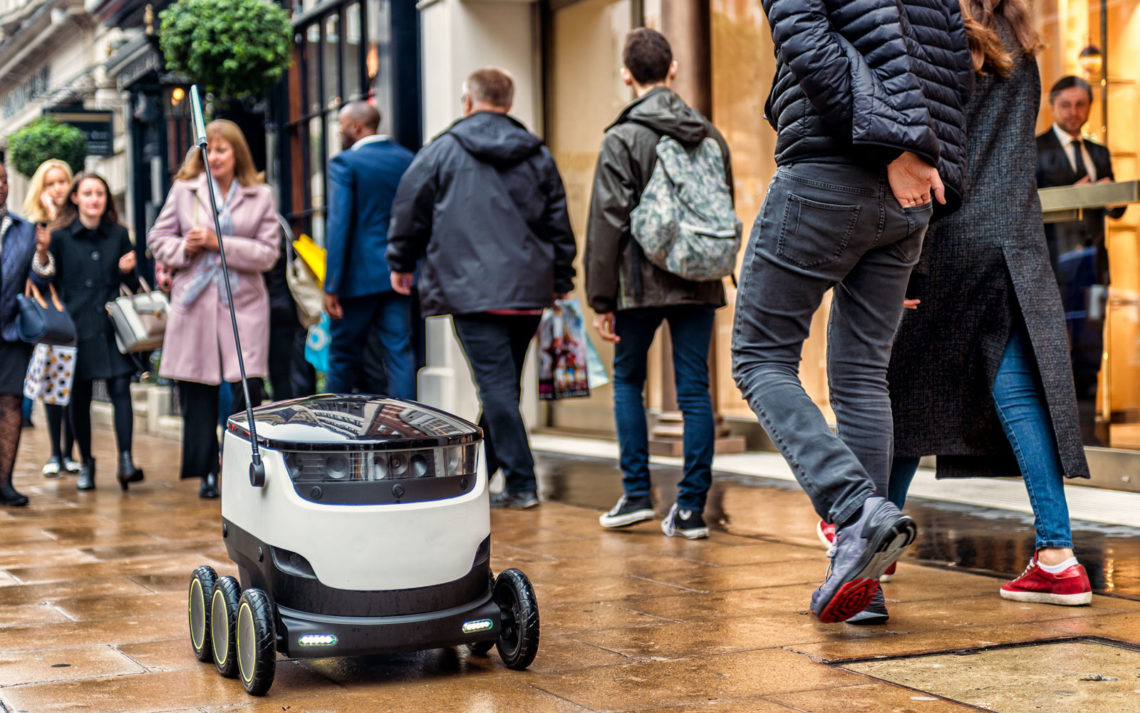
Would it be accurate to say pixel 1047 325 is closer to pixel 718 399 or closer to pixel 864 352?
pixel 864 352

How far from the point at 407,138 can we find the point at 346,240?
13.1 ft

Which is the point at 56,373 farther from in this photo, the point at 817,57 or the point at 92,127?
the point at 92,127

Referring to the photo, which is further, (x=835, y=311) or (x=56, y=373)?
(x=56, y=373)

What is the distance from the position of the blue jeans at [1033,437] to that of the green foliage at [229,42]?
9618 mm

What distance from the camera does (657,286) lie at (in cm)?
540

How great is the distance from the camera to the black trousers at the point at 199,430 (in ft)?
24.2

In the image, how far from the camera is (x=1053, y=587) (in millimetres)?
4008

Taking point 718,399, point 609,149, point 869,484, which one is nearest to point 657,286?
point 609,149

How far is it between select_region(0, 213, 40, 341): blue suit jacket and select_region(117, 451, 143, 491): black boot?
107cm

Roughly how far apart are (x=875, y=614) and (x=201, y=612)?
171 centimetres

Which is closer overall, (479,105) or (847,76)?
(847,76)

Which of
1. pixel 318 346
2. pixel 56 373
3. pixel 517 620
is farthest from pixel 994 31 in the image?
pixel 318 346

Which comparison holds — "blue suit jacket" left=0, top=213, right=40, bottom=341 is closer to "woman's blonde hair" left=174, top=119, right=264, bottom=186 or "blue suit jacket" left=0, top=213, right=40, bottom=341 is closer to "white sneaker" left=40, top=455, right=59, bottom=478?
"woman's blonde hair" left=174, top=119, right=264, bottom=186

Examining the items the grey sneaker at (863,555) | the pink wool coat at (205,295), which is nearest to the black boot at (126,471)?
the pink wool coat at (205,295)
